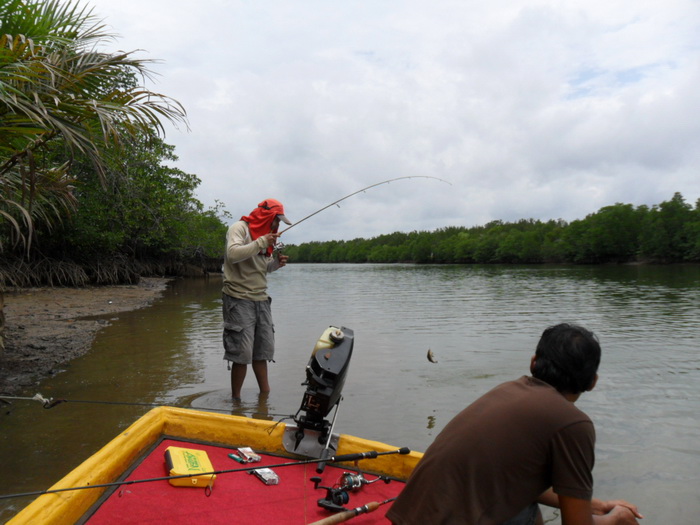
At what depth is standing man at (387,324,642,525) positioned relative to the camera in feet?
6.48

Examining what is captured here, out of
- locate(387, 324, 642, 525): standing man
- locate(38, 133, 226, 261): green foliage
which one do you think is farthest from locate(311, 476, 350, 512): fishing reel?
locate(38, 133, 226, 261): green foliage

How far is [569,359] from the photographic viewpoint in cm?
210

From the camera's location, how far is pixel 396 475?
3.55m

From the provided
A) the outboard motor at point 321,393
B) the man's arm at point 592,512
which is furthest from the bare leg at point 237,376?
the man's arm at point 592,512

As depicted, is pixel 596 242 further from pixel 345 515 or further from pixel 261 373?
pixel 345 515

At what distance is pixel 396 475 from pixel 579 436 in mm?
1847

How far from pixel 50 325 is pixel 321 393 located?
10044 mm

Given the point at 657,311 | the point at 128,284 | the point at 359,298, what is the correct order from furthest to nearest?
1. the point at 128,284
2. the point at 359,298
3. the point at 657,311

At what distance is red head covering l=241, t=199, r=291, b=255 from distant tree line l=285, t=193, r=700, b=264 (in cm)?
6685

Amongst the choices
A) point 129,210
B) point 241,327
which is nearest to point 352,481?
point 241,327

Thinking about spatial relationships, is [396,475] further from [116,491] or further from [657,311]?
[657,311]

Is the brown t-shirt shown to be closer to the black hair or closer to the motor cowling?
the black hair

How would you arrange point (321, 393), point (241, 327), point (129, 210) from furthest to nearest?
point (129, 210), point (241, 327), point (321, 393)

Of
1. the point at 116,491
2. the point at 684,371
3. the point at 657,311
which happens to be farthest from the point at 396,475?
the point at 657,311
